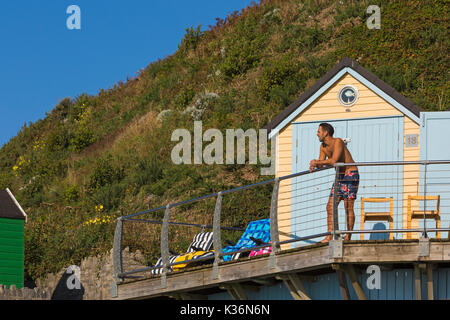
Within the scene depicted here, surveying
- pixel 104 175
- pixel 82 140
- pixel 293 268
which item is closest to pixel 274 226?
pixel 293 268

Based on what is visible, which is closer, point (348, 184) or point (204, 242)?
point (348, 184)

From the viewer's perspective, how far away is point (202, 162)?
30.0m

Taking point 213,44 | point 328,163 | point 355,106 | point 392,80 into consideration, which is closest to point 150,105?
point 213,44

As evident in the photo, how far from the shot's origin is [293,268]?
12.6 m

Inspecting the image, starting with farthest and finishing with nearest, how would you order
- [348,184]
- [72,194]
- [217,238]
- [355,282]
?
[72,194] → [217,238] → [348,184] → [355,282]

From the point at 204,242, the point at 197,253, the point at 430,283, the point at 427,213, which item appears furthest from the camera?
the point at 204,242

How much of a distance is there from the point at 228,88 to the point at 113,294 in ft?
67.8

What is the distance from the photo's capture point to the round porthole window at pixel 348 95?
621 inches

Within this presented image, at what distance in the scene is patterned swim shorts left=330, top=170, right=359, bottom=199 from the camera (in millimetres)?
12820

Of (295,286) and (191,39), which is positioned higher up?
(191,39)

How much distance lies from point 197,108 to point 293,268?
21.8 m

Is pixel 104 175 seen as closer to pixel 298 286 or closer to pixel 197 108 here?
pixel 197 108

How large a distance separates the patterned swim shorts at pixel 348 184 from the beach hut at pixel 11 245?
15.5 meters

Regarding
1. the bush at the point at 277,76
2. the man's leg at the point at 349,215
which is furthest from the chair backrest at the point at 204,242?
the bush at the point at 277,76
